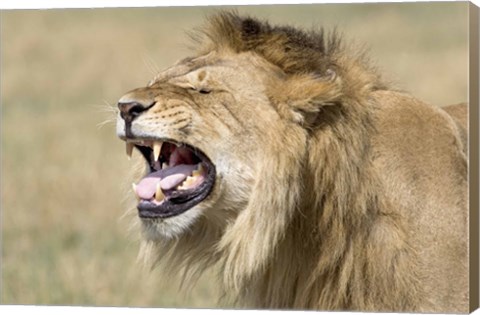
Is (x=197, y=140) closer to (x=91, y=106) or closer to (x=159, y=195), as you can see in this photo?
(x=159, y=195)

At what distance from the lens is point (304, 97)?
13.3ft

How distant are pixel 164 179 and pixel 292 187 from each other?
0.40 meters

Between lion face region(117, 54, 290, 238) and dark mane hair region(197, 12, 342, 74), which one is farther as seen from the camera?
dark mane hair region(197, 12, 342, 74)

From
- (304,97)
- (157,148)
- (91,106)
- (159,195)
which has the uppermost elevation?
(91,106)

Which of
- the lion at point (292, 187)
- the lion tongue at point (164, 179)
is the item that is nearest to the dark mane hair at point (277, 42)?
the lion at point (292, 187)

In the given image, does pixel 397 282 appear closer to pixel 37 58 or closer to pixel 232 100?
pixel 232 100

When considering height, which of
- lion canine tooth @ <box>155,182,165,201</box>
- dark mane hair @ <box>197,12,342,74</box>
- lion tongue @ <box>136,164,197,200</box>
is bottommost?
lion canine tooth @ <box>155,182,165,201</box>

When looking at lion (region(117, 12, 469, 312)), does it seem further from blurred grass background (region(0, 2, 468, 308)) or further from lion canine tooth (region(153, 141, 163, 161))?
blurred grass background (region(0, 2, 468, 308))

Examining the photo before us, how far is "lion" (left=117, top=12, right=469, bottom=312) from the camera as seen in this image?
4.05 metres

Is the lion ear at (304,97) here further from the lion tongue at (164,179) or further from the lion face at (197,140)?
the lion tongue at (164,179)

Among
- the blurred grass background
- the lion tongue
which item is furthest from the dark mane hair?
the lion tongue

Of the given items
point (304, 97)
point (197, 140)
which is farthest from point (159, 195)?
point (304, 97)

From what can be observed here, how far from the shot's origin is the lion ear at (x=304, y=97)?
4.06m

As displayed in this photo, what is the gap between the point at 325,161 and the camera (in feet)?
13.3
